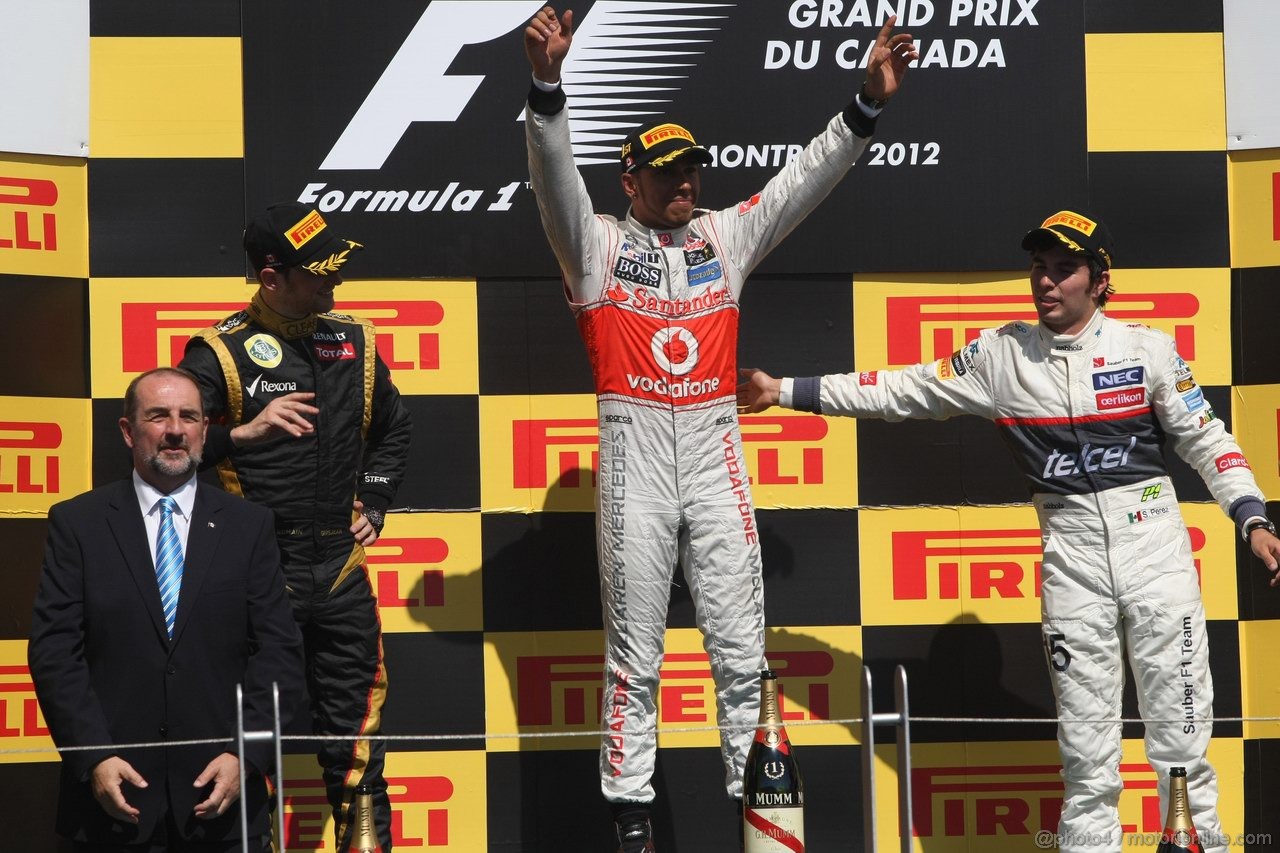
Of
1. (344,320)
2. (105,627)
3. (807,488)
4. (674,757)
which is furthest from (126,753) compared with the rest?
(807,488)

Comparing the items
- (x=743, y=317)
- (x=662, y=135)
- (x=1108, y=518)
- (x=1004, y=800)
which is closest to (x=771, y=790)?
(x=1108, y=518)

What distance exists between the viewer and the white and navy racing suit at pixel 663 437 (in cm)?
343

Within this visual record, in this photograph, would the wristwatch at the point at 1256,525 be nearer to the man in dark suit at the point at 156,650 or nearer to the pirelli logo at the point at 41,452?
the man in dark suit at the point at 156,650

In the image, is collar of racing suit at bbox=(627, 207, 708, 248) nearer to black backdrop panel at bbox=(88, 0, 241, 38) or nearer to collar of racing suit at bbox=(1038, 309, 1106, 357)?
collar of racing suit at bbox=(1038, 309, 1106, 357)

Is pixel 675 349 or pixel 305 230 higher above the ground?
pixel 305 230

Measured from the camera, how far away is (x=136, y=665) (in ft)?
9.00

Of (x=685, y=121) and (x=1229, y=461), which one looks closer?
(x=1229, y=461)

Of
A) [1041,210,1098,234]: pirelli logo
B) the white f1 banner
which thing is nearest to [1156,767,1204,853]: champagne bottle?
[1041,210,1098,234]: pirelli logo

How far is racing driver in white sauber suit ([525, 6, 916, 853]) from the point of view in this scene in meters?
3.43

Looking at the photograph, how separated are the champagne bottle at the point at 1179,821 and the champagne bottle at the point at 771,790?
715 millimetres

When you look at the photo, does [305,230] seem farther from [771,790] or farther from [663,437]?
[771,790]

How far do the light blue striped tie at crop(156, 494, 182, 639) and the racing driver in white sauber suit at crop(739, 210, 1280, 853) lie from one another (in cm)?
142

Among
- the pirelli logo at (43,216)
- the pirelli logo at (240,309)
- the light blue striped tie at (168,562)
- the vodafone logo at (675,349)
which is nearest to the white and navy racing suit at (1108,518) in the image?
the vodafone logo at (675,349)

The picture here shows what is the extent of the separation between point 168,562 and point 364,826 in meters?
0.59
